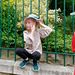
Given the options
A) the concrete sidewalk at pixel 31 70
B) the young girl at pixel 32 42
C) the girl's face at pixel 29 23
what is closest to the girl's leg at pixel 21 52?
the young girl at pixel 32 42

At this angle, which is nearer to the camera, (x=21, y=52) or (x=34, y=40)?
(x=21, y=52)

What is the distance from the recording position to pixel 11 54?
2740 millimetres

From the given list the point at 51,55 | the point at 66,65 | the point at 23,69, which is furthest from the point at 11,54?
the point at 66,65

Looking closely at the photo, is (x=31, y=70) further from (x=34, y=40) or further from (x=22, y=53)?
(x=34, y=40)

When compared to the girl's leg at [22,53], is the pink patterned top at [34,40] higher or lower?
higher

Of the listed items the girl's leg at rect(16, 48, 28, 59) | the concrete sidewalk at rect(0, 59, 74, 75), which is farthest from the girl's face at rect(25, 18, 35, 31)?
the concrete sidewalk at rect(0, 59, 74, 75)

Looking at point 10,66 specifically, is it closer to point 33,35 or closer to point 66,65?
point 33,35

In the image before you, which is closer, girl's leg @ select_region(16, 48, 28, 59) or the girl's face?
girl's leg @ select_region(16, 48, 28, 59)

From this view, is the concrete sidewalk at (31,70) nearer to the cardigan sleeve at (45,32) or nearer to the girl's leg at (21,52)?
the girl's leg at (21,52)

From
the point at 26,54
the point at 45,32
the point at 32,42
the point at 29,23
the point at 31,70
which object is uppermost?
the point at 29,23

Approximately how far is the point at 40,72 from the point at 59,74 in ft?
1.25

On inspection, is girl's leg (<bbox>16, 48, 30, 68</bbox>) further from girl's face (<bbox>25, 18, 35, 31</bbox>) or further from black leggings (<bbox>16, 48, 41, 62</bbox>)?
girl's face (<bbox>25, 18, 35, 31</bbox>)

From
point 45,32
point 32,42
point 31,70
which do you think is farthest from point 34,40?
point 31,70

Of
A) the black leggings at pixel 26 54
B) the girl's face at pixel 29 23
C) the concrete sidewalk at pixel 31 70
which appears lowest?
the concrete sidewalk at pixel 31 70
